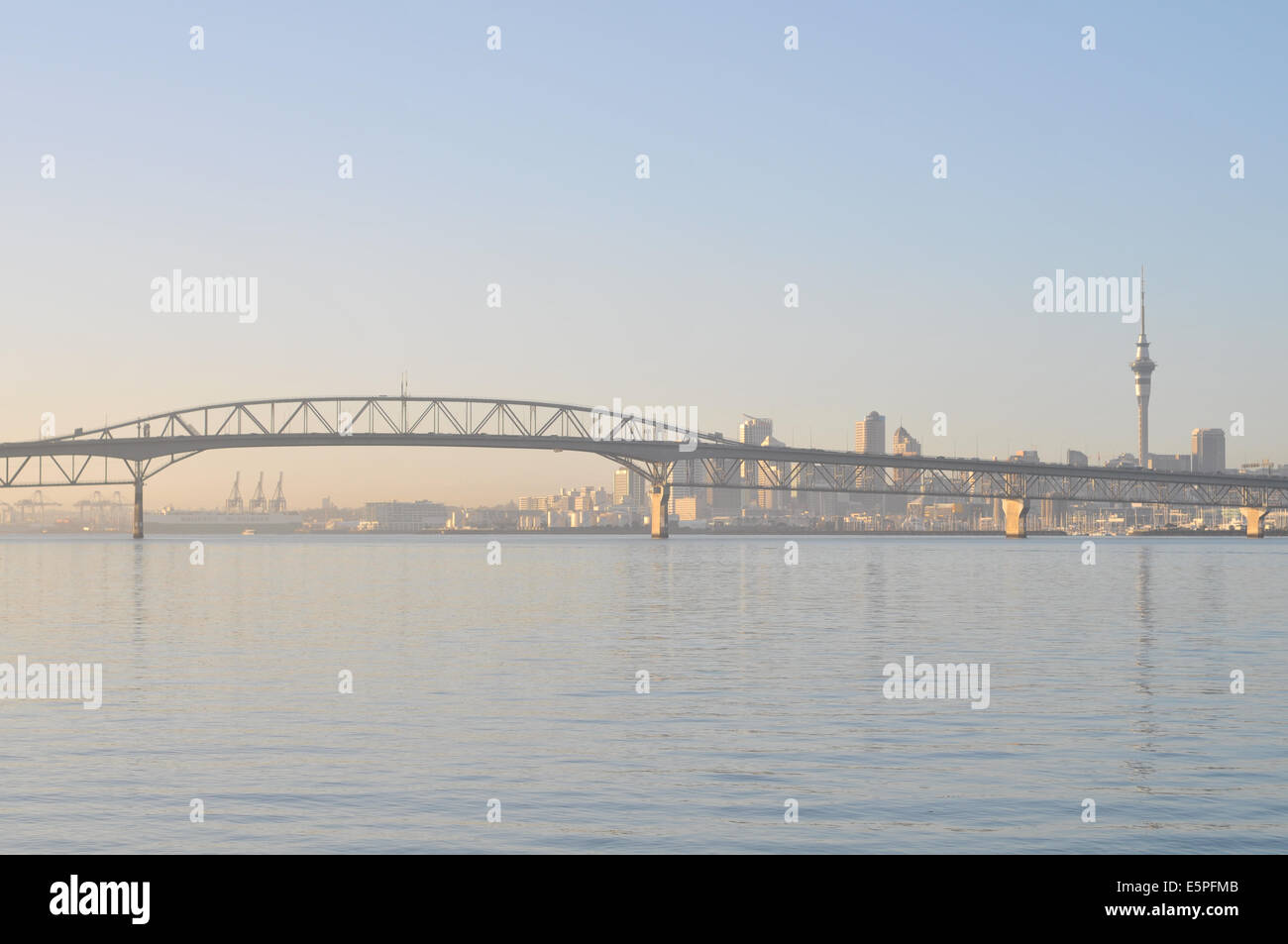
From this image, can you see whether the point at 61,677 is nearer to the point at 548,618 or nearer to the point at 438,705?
the point at 438,705

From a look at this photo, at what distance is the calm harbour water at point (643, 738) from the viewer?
14312 mm

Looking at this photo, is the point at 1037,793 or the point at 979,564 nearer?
the point at 1037,793

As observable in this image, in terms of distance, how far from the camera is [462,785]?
16500 millimetres

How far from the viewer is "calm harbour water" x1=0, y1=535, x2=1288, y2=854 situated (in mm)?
14312

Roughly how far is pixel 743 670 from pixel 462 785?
1421 centimetres

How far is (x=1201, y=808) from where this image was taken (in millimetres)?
15391

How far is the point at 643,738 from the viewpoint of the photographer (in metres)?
20.2

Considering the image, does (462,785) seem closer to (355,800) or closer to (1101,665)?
(355,800)

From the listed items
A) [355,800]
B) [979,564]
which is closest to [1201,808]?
[355,800]

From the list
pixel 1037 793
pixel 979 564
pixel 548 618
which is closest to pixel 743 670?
pixel 1037 793
